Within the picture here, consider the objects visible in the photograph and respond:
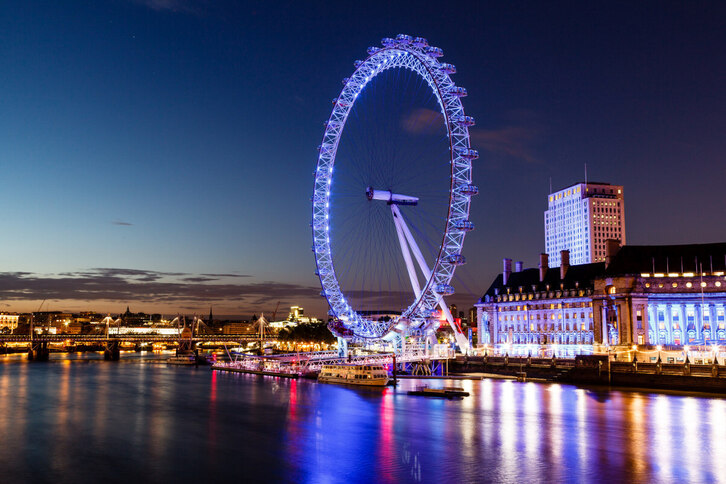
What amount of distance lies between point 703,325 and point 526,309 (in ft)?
96.6

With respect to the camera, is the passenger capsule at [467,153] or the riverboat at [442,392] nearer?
the passenger capsule at [467,153]

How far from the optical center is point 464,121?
57.6m

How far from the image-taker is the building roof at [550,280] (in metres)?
99.5

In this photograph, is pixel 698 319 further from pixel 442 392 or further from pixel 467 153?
pixel 467 153

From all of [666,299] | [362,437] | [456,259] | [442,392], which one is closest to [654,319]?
[666,299]

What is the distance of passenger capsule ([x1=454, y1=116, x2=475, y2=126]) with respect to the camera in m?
57.7

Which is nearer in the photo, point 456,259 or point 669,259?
point 456,259

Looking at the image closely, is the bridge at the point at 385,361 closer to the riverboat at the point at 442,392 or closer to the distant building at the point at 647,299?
the riverboat at the point at 442,392

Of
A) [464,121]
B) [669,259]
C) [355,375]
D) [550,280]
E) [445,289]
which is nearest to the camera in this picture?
[464,121]

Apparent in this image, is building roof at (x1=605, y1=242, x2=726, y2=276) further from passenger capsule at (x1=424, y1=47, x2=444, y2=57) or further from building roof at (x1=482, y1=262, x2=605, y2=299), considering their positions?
passenger capsule at (x1=424, y1=47, x2=444, y2=57)

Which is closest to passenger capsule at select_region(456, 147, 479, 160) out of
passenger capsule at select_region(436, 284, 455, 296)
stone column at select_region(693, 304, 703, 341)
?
passenger capsule at select_region(436, 284, 455, 296)

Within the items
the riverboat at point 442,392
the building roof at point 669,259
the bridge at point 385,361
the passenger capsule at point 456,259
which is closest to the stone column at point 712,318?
the building roof at point 669,259

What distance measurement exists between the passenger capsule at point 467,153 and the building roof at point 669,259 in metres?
39.3

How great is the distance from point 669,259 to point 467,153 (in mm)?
43457
